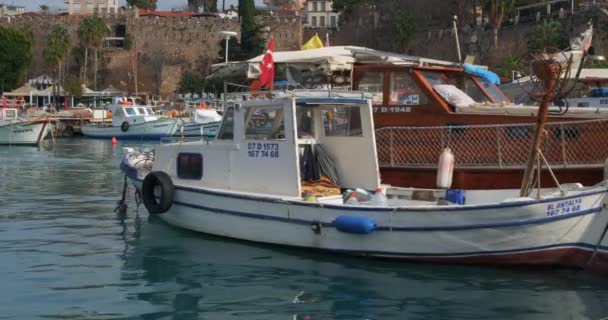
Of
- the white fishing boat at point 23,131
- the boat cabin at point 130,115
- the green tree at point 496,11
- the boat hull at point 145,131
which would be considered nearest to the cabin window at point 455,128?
the white fishing boat at point 23,131

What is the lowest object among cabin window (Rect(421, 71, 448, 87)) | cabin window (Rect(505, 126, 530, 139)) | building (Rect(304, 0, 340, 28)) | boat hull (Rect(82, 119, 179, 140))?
boat hull (Rect(82, 119, 179, 140))

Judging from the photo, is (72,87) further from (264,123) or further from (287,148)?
(287,148)

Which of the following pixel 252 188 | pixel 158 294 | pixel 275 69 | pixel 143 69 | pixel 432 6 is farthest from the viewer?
pixel 143 69

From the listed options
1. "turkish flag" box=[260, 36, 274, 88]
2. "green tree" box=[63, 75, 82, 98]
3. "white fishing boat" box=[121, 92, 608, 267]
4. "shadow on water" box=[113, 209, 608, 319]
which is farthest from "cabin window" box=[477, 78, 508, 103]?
"green tree" box=[63, 75, 82, 98]

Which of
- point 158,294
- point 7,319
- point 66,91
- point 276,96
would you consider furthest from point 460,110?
point 66,91

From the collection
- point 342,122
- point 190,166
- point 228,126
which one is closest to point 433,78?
point 342,122

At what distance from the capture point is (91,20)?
259ft

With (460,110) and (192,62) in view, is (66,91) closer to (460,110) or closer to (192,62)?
(192,62)

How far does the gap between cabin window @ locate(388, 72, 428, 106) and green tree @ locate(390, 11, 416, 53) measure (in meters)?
45.1

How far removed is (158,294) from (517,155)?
18.4ft

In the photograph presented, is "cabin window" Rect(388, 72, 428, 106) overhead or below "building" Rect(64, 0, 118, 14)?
below

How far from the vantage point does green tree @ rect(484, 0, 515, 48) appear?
5032cm

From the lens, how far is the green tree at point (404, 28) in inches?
2296

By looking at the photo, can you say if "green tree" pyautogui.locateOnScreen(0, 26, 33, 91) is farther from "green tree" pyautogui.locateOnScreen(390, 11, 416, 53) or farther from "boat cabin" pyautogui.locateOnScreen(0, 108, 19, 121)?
"green tree" pyautogui.locateOnScreen(390, 11, 416, 53)
